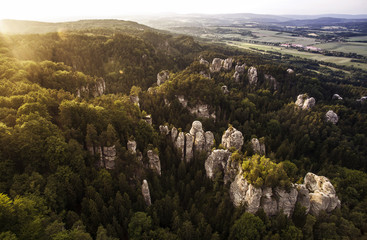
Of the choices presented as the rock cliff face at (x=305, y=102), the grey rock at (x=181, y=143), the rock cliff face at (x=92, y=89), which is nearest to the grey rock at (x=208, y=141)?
the grey rock at (x=181, y=143)

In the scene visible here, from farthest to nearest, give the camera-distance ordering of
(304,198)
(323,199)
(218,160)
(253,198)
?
1. (218,160)
2. (323,199)
3. (304,198)
4. (253,198)

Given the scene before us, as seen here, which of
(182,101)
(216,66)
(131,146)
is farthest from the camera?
(216,66)

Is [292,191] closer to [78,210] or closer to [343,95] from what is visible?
[78,210]

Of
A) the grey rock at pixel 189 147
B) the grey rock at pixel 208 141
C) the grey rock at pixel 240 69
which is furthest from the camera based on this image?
the grey rock at pixel 240 69

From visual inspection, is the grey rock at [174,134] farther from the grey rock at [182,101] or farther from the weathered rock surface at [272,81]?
the weathered rock surface at [272,81]

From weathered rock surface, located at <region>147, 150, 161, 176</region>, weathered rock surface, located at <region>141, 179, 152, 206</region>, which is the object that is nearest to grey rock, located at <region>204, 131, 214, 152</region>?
weathered rock surface, located at <region>147, 150, 161, 176</region>

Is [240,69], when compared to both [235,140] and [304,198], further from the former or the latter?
[304,198]

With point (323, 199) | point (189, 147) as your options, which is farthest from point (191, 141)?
point (323, 199)
